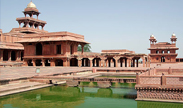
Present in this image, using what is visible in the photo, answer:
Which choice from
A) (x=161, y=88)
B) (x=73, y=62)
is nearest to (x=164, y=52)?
(x=73, y=62)

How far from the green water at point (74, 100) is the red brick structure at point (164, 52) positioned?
43962mm

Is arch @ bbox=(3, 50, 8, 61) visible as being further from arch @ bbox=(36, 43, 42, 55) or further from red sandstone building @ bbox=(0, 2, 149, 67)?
arch @ bbox=(36, 43, 42, 55)

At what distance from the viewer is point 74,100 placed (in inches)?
508

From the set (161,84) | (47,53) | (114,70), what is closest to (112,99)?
(161,84)

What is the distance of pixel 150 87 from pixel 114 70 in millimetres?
16004

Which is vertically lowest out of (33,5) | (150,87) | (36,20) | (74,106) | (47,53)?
(74,106)

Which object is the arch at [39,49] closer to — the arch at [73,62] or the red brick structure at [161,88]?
the arch at [73,62]

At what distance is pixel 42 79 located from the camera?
56.8 feet

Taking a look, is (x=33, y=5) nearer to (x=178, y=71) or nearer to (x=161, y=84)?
(x=178, y=71)

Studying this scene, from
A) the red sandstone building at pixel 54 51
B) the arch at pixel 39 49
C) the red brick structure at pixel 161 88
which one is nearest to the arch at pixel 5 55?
the red sandstone building at pixel 54 51

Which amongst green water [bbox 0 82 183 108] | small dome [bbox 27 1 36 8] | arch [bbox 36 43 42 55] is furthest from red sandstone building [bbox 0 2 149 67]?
green water [bbox 0 82 183 108]

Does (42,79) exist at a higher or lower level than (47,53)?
lower

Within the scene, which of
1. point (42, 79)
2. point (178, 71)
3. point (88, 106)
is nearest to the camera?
point (88, 106)

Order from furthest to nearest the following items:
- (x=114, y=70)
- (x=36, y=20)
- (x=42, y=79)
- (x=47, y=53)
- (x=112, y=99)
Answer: (x=36, y=20) → (x=47, y=53) → (x=114, y=70) → (x=42, y=79) → (x=112, y=99)
